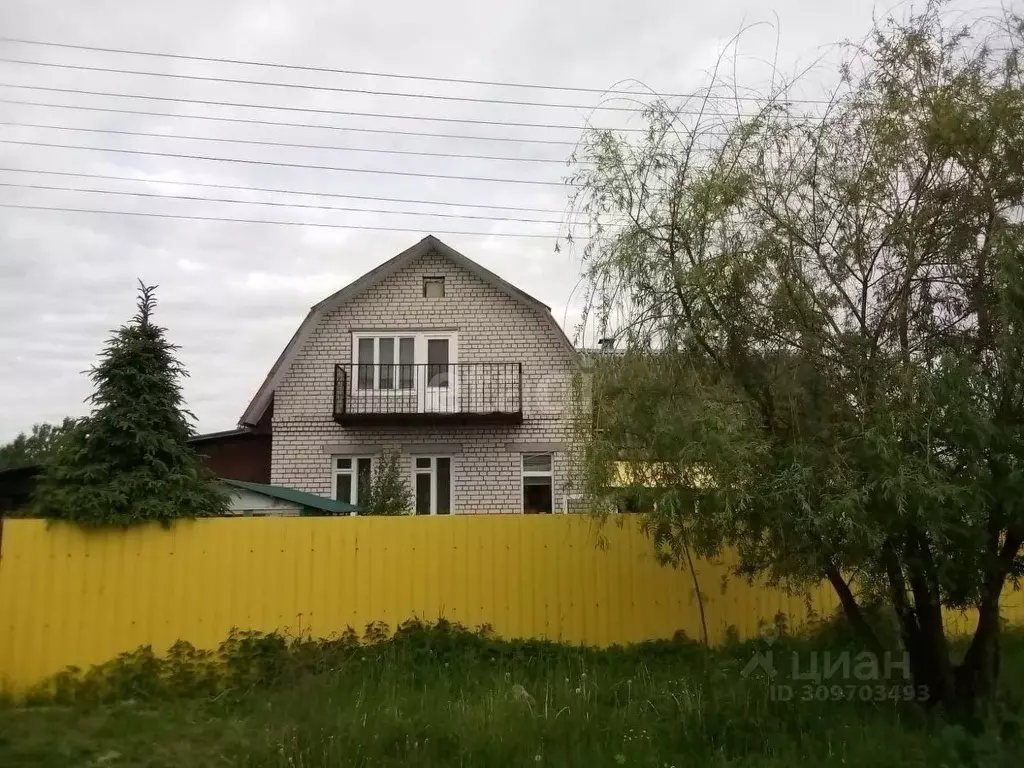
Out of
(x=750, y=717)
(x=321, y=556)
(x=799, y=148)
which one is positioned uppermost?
(x=799, y=148)

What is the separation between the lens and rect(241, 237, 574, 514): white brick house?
18.0 meters

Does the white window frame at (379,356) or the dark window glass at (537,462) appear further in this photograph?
the dark window glass at (537,462)

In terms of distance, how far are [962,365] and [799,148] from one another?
8.08 ft

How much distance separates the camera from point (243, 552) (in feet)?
28.1

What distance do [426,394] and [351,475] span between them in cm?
251

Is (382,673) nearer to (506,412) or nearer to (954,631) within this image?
(954,631)

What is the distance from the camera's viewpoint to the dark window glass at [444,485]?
59.6 feet

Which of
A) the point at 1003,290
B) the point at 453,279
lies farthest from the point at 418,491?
the point at 1003,290

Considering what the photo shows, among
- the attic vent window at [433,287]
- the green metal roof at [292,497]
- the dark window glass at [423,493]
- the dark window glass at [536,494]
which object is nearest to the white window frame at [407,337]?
the attic vent window at [433,287]

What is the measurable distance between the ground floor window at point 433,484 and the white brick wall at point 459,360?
22 centimetres

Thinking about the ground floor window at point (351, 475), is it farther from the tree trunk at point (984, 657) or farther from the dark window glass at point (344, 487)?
the tree trunk at point (984, 657)

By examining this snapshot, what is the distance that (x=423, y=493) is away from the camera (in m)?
18.1

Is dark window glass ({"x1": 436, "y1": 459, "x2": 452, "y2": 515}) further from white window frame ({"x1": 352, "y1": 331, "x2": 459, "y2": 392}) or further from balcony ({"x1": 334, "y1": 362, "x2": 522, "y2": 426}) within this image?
white window frame ({"x1": 352, "y1": 331, "x2": 459, "y2": 392})

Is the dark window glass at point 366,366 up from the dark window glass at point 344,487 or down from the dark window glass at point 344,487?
up
